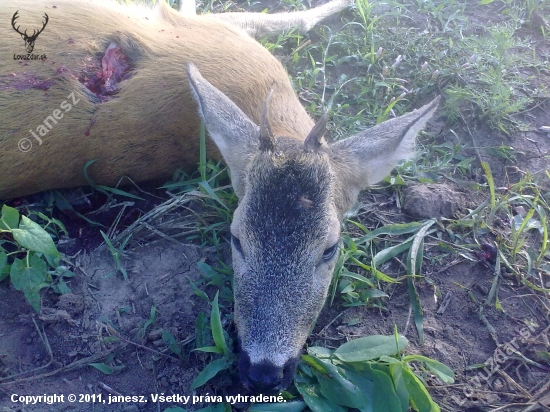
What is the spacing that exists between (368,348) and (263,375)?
769mm

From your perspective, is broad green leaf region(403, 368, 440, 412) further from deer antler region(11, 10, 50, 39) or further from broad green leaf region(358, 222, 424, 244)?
deer antler region(11, 10, 50, 39)

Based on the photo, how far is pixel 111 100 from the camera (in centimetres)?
388

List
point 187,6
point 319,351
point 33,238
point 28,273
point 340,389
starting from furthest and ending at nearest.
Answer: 1. point 187,6
2. point 28,273
3. point 33,238
4. point 319,351
5. point 340,389

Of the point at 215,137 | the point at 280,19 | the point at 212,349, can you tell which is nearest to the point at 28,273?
the point at 212,349

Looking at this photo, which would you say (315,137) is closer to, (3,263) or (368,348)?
(368,348)

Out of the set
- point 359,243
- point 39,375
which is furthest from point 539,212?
point 39,375

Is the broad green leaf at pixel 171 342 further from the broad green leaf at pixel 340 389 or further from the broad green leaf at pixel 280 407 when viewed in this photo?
the broad green leaf at pixel 340 389

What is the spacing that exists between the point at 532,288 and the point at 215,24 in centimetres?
365

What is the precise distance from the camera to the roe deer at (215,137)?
2.86 meters

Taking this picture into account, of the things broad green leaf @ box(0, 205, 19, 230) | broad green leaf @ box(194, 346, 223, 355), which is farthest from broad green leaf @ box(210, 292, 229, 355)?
broad green leaf @ box(0, 205, 19, 230)

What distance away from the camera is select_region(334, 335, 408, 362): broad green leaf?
304 cm

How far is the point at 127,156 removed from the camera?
399 centimetres

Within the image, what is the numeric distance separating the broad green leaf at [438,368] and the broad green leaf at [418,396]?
0.37 feet

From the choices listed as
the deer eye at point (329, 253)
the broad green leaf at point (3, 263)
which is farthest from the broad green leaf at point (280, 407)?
the broad green leaf at point (3, 263)
